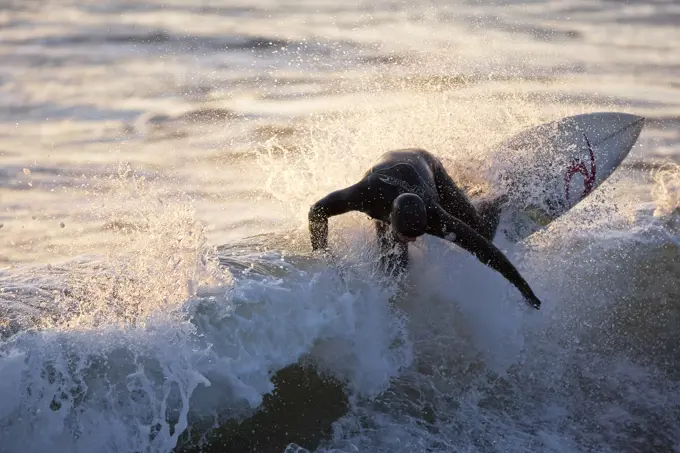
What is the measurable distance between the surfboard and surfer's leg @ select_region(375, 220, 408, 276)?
3.73 feet

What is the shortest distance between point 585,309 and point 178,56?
27.6ft

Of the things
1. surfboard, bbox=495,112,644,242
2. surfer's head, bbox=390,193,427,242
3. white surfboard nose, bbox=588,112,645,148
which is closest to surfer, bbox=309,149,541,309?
surfer's head, bbox=390,193,427,242

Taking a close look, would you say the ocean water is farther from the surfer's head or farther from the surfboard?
the surfer's head

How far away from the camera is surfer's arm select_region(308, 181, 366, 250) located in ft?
22.5

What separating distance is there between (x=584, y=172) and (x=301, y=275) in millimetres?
2971

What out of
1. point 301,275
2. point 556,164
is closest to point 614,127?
point 556,164

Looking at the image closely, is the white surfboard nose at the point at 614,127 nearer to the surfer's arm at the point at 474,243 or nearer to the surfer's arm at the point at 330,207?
the surfer's arm at the point at 474,243

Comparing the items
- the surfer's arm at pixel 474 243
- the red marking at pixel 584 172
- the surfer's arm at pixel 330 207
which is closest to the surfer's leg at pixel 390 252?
the surfer's arm at pixel 330 207

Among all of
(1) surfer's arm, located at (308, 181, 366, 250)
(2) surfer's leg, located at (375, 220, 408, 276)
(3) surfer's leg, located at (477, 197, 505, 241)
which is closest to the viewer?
(1) surfer's arm, located at (308, 181, 366, 250)

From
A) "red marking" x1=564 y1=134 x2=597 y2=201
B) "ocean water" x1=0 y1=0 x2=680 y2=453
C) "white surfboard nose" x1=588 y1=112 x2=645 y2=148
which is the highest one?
"white surfboard nose" x1=588 y1=112 x2=645 y2=148

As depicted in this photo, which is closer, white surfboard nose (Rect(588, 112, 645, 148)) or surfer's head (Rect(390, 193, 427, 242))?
surfer's head (Rect(390, 193, 427, 242))

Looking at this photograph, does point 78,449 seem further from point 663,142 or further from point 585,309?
point 663,142

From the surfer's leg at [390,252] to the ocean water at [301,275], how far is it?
0.11 metres

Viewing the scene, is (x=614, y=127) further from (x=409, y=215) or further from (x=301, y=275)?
(x=301, y=275)
